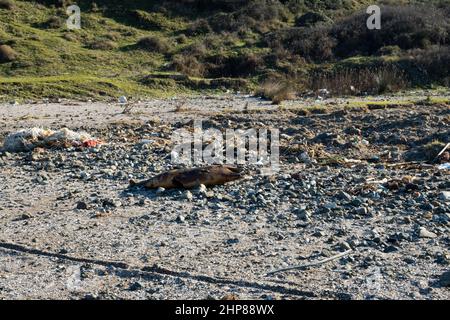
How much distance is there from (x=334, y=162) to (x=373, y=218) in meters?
2.39

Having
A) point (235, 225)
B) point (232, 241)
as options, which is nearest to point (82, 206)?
point (235, 225)

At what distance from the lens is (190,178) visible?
6867 mm

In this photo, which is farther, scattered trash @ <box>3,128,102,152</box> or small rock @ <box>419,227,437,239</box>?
scattered trash @ <box>3,128,102,152</box>

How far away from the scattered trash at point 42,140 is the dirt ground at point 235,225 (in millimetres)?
194

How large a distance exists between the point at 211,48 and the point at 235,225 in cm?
1773

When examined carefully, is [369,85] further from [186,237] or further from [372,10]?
[186,237]

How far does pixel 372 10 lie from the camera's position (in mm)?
24812

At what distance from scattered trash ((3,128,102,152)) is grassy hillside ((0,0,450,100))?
6.30 meters

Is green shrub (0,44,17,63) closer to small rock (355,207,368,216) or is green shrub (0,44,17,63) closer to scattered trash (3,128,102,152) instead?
scattered trash (3,128,102,152)

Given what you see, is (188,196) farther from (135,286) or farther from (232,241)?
(135,286)

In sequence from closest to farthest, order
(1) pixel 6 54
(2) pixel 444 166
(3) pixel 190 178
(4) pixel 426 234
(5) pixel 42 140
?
(4) pixel 426 234 < (3) pixel 190 178 < (2) pixel 444 166 < (5) pixel 42 140 < (1) pixel 6 54

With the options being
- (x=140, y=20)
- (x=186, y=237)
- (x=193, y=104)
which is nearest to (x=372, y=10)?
(x=140, y=20)

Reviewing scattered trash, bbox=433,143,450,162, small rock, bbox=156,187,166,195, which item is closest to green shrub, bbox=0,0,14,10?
scattered trash, bbox=433,143,450,162

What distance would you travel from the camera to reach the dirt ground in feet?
14.7
